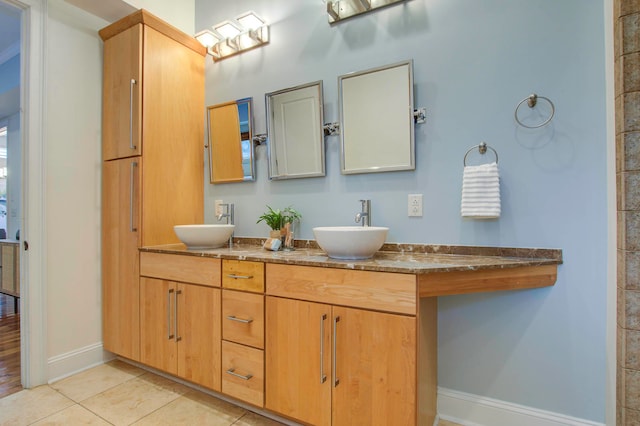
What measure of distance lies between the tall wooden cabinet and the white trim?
2.21 m

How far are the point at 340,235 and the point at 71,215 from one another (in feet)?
6.19

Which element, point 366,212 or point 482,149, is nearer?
point 482,149

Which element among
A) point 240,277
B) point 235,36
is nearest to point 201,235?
point 240,277

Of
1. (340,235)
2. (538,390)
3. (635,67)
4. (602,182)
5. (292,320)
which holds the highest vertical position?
(635,67)

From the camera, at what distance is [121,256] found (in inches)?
82.6

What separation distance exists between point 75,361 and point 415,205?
242 centimetres

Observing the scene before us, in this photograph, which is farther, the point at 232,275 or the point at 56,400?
the point at 56,400

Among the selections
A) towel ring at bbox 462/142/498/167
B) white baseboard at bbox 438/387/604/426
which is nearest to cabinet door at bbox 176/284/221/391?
white baseboard at bbox 438/387/604/426

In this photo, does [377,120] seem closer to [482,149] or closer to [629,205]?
[482,149]

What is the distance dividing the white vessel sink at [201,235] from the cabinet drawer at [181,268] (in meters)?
0.12

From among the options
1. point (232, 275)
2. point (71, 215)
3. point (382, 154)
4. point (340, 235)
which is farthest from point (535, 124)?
point (71, 215)

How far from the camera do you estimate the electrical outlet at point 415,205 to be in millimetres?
1649

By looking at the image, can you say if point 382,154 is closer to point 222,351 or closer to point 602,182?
point 602,182

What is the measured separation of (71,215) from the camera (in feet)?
6.72
